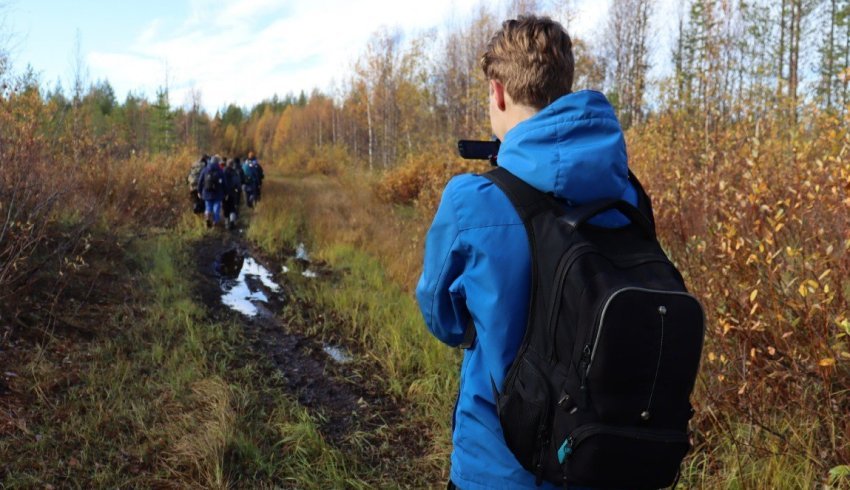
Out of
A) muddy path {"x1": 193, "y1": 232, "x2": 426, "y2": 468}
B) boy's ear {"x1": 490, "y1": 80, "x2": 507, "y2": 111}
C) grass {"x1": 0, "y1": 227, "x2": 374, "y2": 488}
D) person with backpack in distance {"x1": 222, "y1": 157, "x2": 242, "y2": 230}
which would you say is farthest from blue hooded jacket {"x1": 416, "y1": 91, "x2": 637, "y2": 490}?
person with backpack in distance {"x1": 222, "y1": 157, "x2": 242, "y2": 230}

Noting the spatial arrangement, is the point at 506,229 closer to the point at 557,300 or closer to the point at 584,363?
the point at 557,300

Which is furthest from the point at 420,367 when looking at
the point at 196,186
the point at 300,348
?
the point at 196,186

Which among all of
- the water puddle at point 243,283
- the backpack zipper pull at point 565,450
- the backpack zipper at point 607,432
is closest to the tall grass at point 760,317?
the backpack zipper at point 607,432

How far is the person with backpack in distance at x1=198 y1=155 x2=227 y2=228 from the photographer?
1185cm

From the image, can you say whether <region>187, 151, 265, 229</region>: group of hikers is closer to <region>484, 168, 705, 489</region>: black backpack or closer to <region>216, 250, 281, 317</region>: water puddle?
<region>216, 250, 281, 317</region>: water puddle

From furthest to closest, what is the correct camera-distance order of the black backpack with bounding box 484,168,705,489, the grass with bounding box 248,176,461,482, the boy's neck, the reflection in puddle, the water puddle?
the water puddle → the reflection in puddle → the grass with bounding box 248,176,461,482 → the boy's neck → the black backpack with bounding box 484,168,705,489

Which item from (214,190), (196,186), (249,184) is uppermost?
(249,184)

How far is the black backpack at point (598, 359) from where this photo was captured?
3.58ft

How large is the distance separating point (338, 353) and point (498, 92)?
4347 mm

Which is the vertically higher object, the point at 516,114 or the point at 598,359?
the point at 516,114

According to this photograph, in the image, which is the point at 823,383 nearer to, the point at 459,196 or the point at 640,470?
the point at 640,470

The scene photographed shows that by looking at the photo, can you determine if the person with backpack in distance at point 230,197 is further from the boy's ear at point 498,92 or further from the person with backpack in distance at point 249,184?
the boy's ear at point 498,92

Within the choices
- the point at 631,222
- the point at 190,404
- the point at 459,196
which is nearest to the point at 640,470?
the point at 631,222

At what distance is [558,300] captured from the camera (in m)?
1.13
